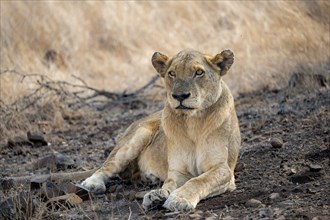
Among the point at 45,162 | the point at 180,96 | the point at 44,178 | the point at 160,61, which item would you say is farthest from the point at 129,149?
the point at 180,96

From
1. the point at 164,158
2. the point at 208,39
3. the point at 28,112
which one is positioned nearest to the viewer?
the point at 164,158

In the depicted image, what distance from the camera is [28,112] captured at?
10.2 m

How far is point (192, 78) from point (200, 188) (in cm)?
81

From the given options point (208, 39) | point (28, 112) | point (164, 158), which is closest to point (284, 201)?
point (164, 158)

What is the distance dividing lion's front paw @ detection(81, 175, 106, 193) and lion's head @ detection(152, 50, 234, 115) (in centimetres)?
108

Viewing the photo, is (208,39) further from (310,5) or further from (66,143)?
(66,143)

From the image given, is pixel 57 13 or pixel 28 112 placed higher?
pixel 57 13

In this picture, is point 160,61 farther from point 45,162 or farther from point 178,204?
point 45,162

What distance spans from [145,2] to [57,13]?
Answer: 1.95 meters

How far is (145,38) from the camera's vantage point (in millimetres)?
15320

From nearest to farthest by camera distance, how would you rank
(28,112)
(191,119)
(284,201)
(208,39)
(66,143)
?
1. (284,201)
2. (191,119)
3. (66,143)
4. (28,112)
5. (208,39)

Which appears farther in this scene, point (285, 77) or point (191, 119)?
point (285, 77)

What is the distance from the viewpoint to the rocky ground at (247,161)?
205 inches

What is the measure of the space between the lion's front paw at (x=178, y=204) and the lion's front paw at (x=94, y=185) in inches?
49.6
